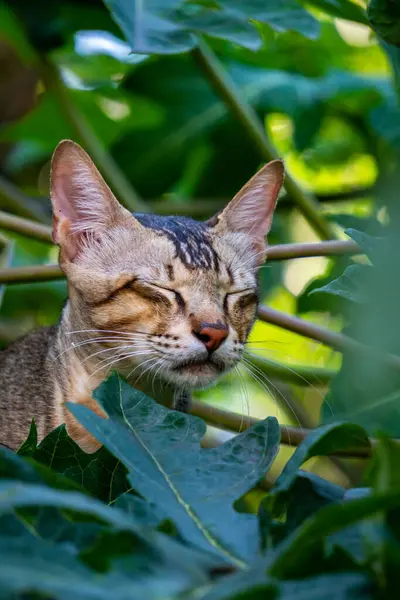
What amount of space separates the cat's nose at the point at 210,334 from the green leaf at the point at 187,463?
24.1 inches

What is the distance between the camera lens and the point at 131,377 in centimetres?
175

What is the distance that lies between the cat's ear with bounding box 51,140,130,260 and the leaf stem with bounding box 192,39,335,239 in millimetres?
493

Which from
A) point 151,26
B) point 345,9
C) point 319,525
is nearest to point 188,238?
point 151,26

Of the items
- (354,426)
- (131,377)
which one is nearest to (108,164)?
(131,377)

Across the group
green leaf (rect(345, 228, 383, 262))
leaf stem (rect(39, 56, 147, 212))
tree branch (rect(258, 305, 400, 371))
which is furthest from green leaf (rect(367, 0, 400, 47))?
leaf stem (rect(39, 56, 147, 212))

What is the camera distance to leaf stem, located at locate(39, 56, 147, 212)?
231 cm

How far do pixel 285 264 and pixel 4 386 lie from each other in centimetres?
115

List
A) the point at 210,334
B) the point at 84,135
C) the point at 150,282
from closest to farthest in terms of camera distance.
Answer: the point at 210,334
the point at 150,282
the point at 84,135

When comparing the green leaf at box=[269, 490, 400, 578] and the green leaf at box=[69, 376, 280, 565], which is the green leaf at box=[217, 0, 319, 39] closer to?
the green leaf at box=[69, 376, 280, 565]

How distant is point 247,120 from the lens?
2.15m

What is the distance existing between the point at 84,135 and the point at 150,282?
0.77 meters

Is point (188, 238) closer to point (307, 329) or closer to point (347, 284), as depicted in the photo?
point (307, 329)

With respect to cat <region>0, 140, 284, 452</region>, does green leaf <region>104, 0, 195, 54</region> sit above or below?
above

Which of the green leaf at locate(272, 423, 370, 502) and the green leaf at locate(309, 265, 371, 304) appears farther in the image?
the green leaf at locate(309, 265, 371, 304)
